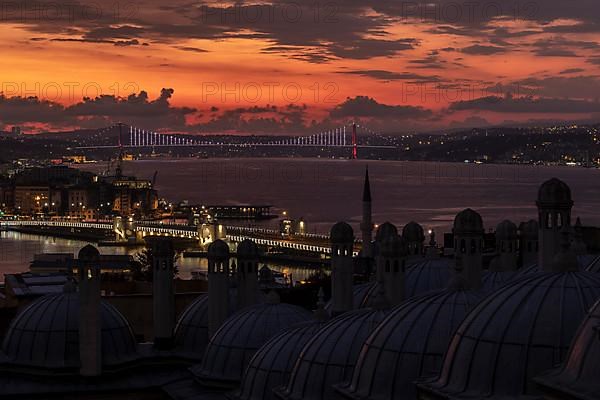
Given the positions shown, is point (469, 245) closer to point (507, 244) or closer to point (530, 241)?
point (507, 244)

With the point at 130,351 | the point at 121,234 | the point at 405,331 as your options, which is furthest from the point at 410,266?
the point at 121,234

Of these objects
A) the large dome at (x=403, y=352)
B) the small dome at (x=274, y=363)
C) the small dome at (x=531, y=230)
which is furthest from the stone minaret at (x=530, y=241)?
the large dome at (x=403, y=352)

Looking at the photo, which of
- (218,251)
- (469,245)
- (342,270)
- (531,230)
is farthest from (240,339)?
(531,230)

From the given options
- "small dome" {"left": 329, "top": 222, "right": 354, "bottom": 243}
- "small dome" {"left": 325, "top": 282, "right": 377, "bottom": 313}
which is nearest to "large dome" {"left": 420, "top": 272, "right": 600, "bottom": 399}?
"small dome" {"left": 325, "top": 282, "right": 377, "bottom": 313}

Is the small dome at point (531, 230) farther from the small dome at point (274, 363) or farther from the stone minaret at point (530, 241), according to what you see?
the small dome at point (274, 363)

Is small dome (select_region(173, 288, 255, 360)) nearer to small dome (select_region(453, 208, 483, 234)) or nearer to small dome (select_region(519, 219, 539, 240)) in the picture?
small dome (select_region(519, 219, 539, 240))
